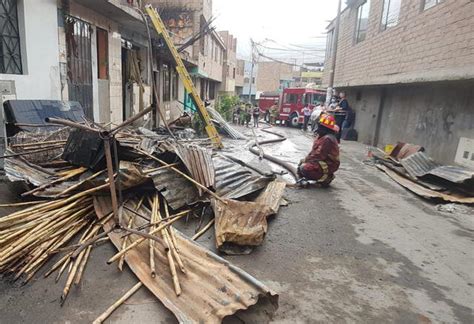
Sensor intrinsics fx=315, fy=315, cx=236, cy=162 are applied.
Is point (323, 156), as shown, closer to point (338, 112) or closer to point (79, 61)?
point (79, 61)

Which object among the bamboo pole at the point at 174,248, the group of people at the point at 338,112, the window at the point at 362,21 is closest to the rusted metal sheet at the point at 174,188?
the bamboo pole at the point at 174,248

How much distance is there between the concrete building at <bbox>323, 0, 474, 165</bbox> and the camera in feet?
23.0

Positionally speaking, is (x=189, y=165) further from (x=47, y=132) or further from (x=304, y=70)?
(x=304, y=70)

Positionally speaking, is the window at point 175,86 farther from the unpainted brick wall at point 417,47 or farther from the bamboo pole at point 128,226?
the bamboo pole at point 128,226

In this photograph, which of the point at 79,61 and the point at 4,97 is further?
the point at 79,61

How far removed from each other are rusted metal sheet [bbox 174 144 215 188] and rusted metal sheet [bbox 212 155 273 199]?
0.23 m

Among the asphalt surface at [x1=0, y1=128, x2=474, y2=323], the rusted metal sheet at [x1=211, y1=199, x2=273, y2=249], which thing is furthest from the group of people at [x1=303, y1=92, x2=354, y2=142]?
the rusted metal sheet at [x1=211, y1=199, x2=273, y2=249]

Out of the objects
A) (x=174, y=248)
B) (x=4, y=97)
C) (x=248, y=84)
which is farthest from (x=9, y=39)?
(x=248, y=84)

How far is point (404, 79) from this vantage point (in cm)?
904

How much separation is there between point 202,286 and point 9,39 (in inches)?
213

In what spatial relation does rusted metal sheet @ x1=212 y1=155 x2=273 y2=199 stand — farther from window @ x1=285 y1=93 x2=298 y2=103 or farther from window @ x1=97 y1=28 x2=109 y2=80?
window @ x1=285 y1=93 x2=298 y2=103

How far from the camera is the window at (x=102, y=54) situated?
7938mm

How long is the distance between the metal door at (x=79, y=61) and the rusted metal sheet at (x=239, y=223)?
4.76 metres

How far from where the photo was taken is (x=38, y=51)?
5719 millimetres
